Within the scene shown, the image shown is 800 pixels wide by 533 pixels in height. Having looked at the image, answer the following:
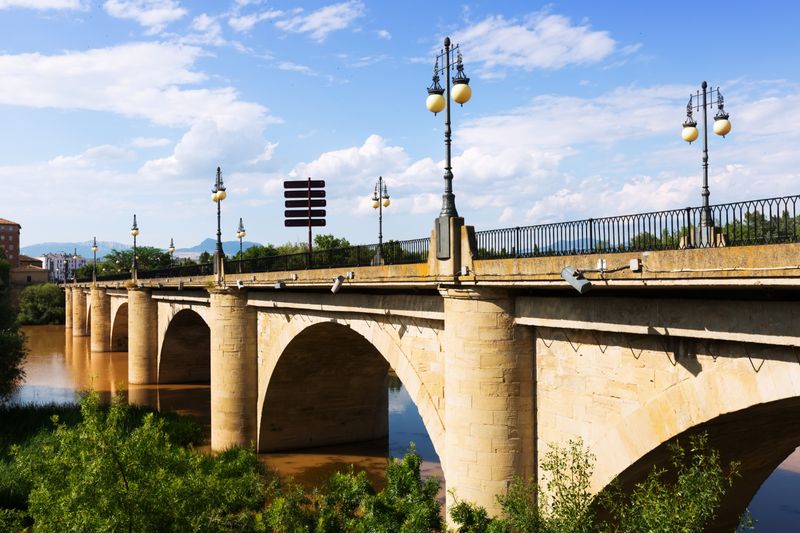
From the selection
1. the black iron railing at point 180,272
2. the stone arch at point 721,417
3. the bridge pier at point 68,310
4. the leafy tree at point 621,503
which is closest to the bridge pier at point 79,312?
the bridge pier at point 68,310

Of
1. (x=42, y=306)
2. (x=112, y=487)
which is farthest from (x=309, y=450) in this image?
(x=42, y=306)

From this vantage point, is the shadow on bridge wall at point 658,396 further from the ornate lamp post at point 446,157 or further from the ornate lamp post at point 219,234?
the ornate lamp post at point 219,234

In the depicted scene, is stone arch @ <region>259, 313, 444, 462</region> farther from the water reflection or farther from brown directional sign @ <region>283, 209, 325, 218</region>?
brown directional sign @ <region>283, 209, 325, 218</region>

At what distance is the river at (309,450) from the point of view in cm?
2011

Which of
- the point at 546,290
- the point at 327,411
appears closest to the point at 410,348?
the point at 546,290

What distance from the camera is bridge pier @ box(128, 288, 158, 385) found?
4241 centimetres

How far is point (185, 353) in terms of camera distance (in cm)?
4334

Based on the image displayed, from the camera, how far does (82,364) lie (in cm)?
5359

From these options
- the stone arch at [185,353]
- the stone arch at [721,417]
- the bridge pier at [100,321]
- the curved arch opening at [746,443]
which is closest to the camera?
the stone arch at [721,417]

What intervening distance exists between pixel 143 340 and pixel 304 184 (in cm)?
1890

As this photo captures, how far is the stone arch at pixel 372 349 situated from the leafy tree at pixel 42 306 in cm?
7420

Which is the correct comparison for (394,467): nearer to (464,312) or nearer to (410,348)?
(464,312)

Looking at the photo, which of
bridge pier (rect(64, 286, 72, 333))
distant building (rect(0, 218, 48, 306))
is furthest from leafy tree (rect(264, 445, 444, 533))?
distant building (rect(0, 218, 48, 306))

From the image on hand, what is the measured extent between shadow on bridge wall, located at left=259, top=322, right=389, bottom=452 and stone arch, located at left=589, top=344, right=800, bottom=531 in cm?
1344
